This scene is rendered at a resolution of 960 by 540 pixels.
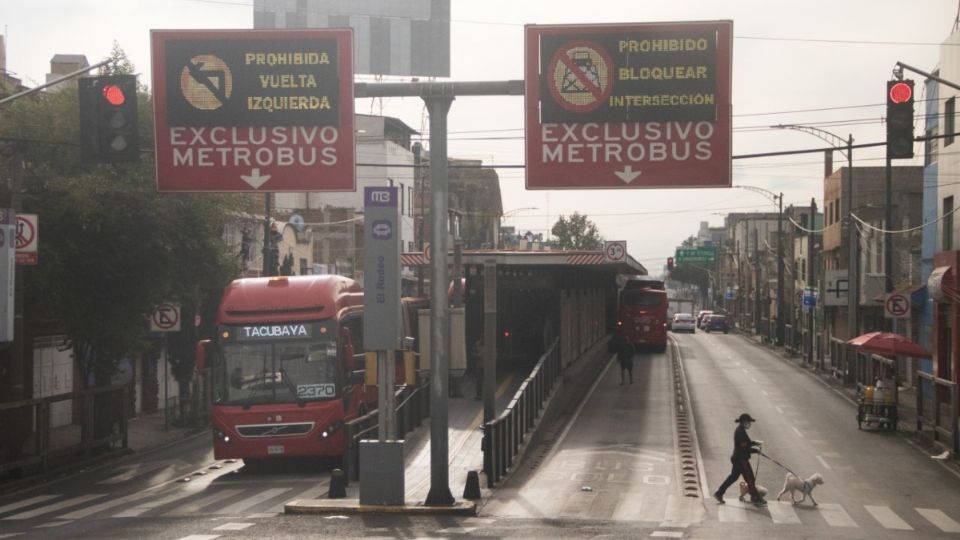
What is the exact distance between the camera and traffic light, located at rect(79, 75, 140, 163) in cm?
1684

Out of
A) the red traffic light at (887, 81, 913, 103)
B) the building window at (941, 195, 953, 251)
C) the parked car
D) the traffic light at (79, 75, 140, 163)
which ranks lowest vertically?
the parked car

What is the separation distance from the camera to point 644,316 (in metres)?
62.8

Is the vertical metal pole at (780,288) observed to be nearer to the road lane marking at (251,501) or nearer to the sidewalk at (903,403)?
the sidewalk at (903,403)

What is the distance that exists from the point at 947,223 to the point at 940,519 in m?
20.8

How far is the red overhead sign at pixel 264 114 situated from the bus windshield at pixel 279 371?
23.6 ft

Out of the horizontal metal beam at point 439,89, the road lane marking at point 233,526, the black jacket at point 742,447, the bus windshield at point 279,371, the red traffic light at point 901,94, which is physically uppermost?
the horizontal metal beam at point 439,89

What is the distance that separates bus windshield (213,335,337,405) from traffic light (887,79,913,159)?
1197 cm

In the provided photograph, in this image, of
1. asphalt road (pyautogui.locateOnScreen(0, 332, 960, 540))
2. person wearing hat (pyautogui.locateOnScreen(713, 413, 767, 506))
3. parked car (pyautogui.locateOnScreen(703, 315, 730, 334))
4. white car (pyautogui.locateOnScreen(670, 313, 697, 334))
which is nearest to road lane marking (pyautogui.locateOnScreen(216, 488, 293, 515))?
asphalt road (pyautogui.locateOnScreen(0, 332, 960, 540))

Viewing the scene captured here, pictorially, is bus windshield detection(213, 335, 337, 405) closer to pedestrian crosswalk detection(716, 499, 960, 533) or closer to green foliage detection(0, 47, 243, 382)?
green foliage detection(0, 47, 243, 382)

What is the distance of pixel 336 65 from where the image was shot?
59.6 ft

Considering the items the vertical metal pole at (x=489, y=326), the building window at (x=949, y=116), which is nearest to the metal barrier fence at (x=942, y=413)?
the building window at (x=949, y=116)

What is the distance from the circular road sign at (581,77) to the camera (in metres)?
17.8

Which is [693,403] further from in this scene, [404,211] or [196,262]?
[404,211]

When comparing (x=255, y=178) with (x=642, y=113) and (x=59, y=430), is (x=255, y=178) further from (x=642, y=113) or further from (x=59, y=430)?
(x=59, y=430)
